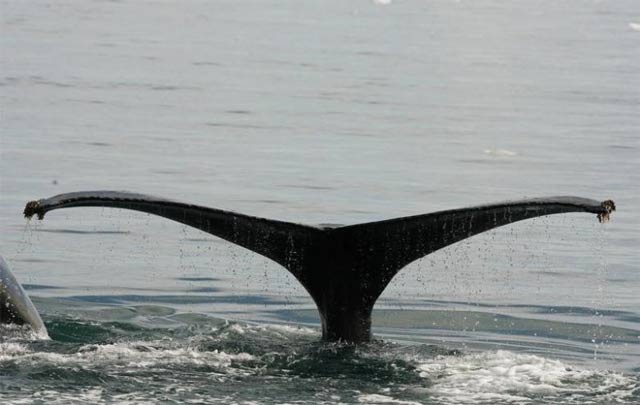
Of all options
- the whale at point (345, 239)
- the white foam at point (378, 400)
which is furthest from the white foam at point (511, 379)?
the whale at point (345, 239)

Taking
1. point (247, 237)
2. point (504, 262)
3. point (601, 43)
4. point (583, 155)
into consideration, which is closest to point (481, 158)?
point (583, 155)

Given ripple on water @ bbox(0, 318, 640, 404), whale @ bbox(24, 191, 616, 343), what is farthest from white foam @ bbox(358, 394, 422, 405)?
whale @ bbox(24, 191, 616, 343)

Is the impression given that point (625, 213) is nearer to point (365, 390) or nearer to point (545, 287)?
point (545, 287)

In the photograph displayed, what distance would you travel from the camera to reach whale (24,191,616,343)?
784cm

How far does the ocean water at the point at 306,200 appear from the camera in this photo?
8.11 m

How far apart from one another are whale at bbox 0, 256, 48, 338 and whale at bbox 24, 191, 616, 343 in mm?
1030

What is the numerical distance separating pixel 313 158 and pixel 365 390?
36.7ft

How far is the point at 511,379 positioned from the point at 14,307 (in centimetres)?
274

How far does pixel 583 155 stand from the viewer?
20000mm

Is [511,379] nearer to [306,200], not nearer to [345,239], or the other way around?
[345,239]

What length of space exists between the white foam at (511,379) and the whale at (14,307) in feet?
7.06

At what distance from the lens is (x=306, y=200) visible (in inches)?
615

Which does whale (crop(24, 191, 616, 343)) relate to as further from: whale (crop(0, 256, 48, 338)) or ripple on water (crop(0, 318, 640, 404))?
whale (crop(0, 256, 48, 338))

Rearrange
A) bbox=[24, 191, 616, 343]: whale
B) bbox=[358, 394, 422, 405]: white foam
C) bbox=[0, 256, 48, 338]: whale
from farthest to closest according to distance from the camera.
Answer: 1. bbox=[0, 256, 48, 338]: whale
2. bbox=[24, 191, 616, 343]: whale
3. bbox=[358, 394, 422, 405]: white foam
